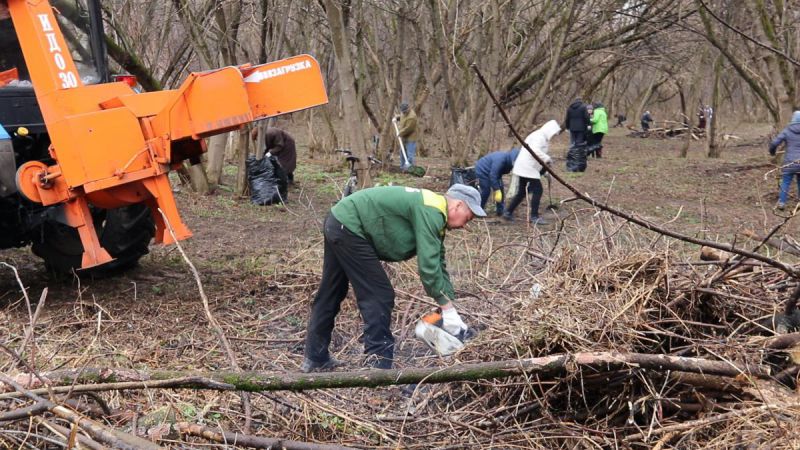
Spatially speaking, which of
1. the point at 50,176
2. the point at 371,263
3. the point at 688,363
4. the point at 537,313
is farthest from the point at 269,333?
the point at 688,363

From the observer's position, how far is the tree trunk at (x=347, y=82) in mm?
8406

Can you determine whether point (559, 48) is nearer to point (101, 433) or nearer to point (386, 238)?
point (386, 238)

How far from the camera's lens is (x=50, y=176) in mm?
4605

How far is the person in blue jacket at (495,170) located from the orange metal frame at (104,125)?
490 cm

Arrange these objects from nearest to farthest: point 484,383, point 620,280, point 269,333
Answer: point 484,383 < point 620,280 < point 269,333

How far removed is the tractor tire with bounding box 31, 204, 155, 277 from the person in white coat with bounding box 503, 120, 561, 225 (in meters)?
4.88

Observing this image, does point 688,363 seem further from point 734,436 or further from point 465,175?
point 465,175

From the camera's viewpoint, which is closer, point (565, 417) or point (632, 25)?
point (565, 417)

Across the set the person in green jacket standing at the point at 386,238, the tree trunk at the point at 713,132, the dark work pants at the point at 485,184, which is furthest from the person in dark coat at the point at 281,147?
the tree trunk at the point at 713,132

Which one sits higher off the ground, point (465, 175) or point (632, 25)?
point (632, 25)

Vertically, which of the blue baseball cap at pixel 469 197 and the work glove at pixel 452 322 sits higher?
the blue baseball cap at pixel 469 197

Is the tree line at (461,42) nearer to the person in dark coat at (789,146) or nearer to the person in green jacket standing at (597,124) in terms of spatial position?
the person in dark coat at (789,146)

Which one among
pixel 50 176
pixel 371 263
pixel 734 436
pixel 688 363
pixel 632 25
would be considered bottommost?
pixel 734 436

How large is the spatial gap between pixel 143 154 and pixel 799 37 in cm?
1178
